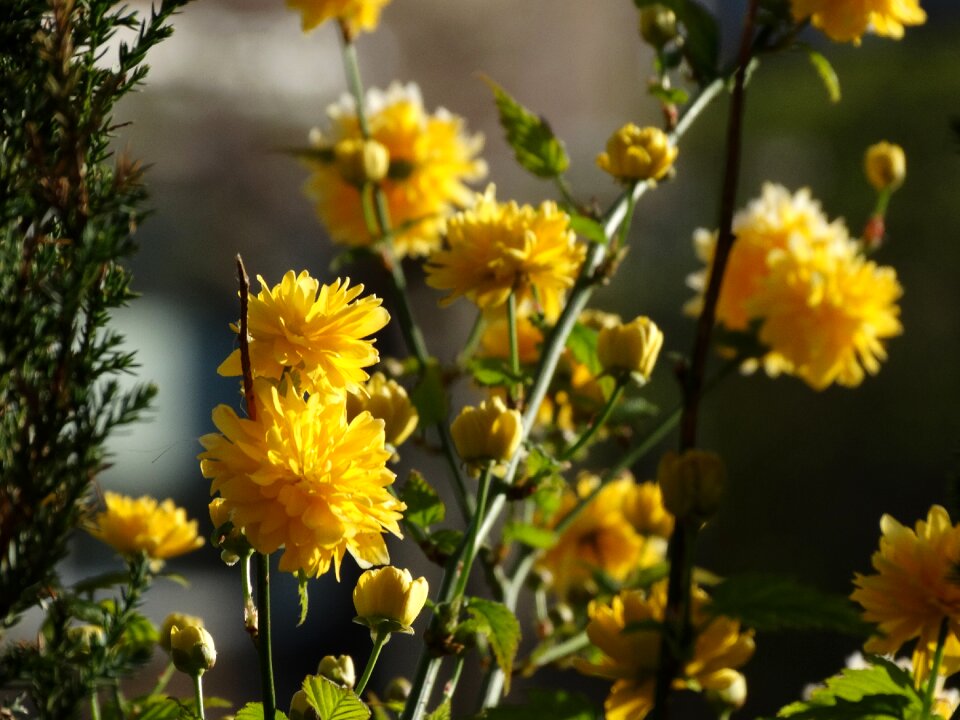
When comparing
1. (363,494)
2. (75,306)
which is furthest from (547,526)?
(75,306)

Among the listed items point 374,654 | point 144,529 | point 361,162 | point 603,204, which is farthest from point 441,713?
point 603,204

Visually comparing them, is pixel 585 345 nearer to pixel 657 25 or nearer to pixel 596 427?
pixel 596 427

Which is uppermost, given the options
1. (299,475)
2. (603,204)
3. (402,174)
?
(603,204)

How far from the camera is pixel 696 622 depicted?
1.71ft

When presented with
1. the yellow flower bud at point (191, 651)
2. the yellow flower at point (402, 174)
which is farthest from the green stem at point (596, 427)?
the yellow flower at point (402, 174)

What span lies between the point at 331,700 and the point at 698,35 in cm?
42

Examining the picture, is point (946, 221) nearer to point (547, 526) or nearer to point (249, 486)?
point (547, 526)

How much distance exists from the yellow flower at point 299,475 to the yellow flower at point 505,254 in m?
0.21

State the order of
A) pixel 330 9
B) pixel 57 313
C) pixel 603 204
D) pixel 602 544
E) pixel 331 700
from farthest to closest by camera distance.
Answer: pixel 603 204, pixel 602 544, pixel 330 9, pixel 331 700, pixel 57 313

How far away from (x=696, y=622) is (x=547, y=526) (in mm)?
294

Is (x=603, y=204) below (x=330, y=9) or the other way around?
the other way around

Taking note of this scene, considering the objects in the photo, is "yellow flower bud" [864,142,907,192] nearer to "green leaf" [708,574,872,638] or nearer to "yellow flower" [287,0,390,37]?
"yellow flower" [287,0,390,37]

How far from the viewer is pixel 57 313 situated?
36 centimetres

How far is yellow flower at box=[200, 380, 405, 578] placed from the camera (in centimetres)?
42
